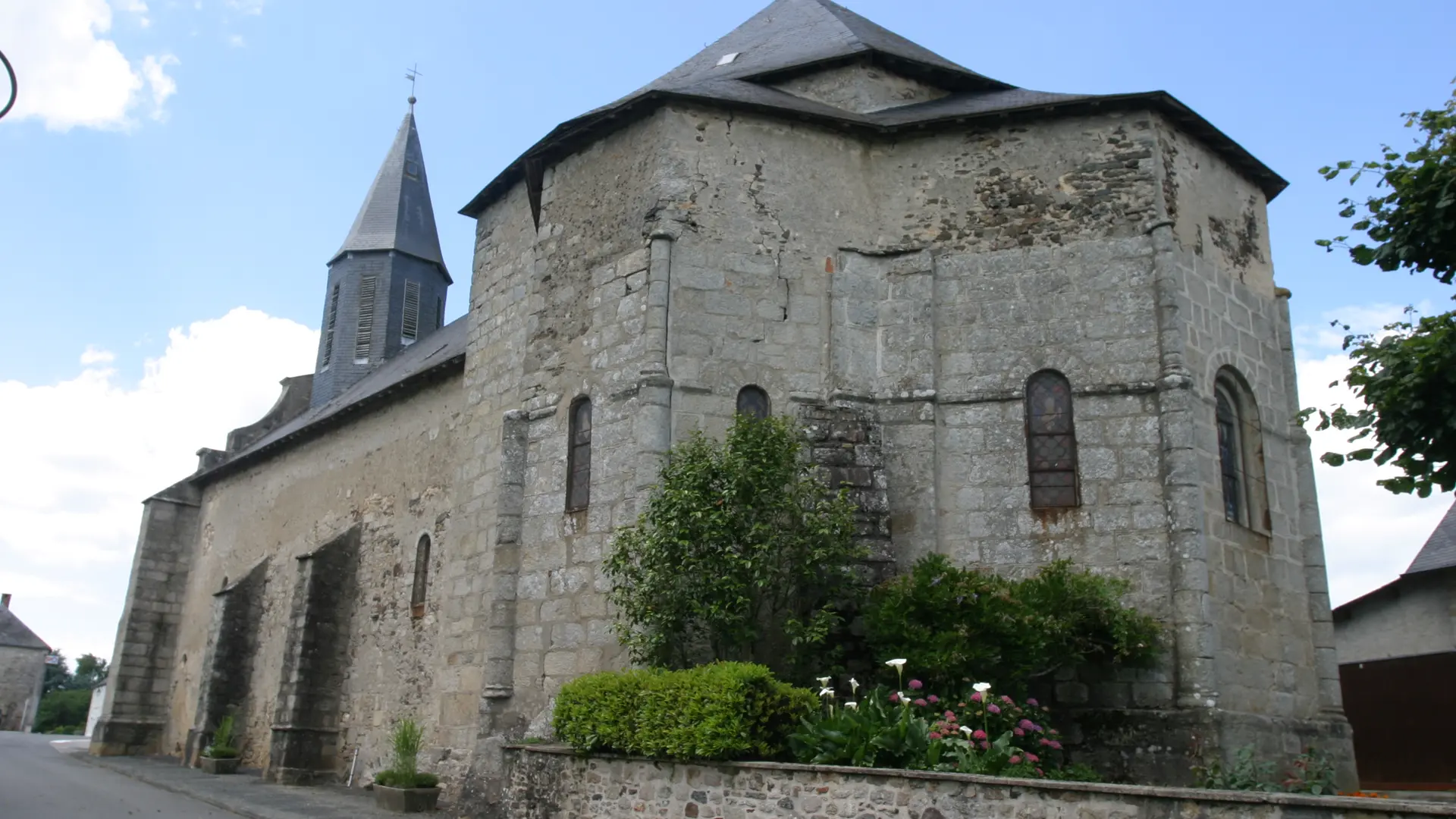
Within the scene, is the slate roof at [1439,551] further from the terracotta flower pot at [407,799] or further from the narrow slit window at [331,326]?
the narrow slit window at [331,326]

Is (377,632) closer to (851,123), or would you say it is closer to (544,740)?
(544,740)

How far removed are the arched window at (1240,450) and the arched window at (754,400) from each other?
4.28 metres

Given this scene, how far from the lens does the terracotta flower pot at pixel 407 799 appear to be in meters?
13.8

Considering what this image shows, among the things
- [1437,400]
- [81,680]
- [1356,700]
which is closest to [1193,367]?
[1437,400]

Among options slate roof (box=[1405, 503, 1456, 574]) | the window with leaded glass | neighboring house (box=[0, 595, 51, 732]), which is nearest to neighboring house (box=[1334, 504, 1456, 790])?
slate roof (box=[1405, 503, 1456, 574])

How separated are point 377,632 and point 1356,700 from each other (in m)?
14.3

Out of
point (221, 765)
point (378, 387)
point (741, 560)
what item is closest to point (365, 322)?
point (378, 387)

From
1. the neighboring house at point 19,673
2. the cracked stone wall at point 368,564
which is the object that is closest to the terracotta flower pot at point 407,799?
the cracked stone wall at point 368,564

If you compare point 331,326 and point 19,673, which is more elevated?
point 331,326

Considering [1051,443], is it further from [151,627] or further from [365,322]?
[151,627]

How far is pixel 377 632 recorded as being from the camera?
17781mm

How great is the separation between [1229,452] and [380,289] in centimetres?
2232

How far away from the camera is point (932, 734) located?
27.1 feet

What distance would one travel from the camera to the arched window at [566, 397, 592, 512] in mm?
11844
